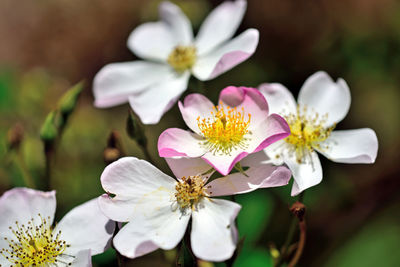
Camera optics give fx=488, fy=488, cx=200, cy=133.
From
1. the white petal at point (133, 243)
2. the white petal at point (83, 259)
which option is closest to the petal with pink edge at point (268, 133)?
the white petal at point (133, 243)

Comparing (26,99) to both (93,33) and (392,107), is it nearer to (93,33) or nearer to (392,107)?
(93,33)

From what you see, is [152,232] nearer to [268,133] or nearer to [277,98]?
[268,133]

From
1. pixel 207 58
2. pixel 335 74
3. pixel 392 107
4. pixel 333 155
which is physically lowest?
pixel 392 107

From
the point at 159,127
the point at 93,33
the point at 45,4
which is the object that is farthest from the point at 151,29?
the point at 45,4

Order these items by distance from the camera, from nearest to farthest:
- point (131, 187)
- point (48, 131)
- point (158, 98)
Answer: point (131, 187) < point (48, 131) < point (158, 98)

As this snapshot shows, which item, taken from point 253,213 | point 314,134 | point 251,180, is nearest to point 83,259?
point 251,180

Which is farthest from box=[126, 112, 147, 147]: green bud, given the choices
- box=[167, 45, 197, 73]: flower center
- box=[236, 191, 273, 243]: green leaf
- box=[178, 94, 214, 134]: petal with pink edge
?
box=[236, 191, 273, 243]: green leaf

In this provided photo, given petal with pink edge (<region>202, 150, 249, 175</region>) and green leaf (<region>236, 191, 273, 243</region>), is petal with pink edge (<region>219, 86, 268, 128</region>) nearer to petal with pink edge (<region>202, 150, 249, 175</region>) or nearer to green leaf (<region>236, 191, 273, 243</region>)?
petal with pink edge (<region>202, 150, 249, 175</region>)

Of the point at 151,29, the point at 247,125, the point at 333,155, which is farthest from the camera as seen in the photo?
the point at 151,29
